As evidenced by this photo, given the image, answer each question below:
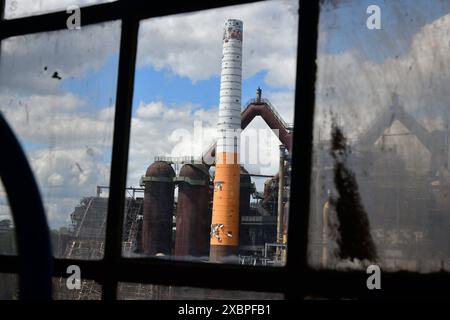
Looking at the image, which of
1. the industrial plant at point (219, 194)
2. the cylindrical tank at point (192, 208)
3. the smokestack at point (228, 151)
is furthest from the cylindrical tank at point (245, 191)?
the cylindrical tank at point (192, 208)

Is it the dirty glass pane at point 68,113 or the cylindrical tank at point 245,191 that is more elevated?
the cylindrical tank at point 245,191

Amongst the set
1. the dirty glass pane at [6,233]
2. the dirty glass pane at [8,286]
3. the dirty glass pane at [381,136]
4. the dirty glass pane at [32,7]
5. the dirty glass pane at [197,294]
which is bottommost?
the dirty glass pane at [8,286]

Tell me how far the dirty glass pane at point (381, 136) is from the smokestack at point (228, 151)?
47.9 feet

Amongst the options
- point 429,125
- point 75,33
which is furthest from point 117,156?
point 429,125

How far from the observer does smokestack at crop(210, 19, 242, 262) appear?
51.9 feet

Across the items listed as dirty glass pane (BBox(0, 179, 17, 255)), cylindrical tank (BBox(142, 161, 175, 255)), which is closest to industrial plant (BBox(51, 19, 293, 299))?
cylindrical tank (BBox(142, 161, 175, 255))

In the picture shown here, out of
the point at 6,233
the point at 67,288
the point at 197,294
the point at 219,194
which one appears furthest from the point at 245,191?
the point at 197,294

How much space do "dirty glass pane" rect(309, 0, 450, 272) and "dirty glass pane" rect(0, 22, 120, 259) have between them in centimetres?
64

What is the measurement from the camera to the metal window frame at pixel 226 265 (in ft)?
3.55

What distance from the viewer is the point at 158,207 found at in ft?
55.5

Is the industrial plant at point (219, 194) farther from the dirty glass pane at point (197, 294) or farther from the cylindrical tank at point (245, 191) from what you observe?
the dirty glass pane at point (197, 294)

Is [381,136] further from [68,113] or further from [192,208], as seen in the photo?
[192,208]

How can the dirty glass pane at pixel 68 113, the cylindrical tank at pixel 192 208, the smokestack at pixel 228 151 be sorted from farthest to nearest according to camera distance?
1. the cylindrical tank at pixel 192 208
2. the smokestack at pixel 228 151
3. the dirty glass pane at pixel 68 113
